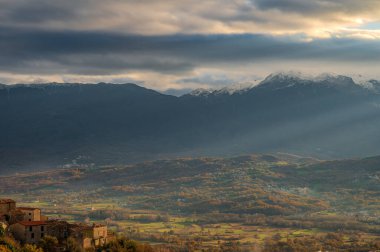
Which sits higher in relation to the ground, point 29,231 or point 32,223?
point 32,223

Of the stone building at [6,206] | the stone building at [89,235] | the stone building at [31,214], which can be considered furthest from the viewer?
the stone building at [31,214]

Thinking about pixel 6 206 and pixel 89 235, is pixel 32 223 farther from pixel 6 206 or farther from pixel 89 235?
pixel 6 206

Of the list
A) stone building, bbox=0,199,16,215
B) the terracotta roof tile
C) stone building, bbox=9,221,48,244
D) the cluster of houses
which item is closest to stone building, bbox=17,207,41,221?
stone building, bbox=0,199,16,215

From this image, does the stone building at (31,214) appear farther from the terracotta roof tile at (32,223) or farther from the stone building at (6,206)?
the terracotta roof tile at (32,223)

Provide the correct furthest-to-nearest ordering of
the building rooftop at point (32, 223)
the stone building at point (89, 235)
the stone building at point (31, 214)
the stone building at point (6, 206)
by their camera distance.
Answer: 1. the stone building at point (31, 214)
2. the stone building at point (6, 206)
3. the building rooftop at point (32, 223)
4. the stone building at point (89, 235)

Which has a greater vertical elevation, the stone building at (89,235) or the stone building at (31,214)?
the stone building at (31,214)

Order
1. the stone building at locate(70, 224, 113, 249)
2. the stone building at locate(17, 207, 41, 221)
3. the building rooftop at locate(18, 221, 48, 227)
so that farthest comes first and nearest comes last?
the stone building at locate(17, 207, 41, 221), the building rooftop at locate(18, 221, 48, 227), the stone building at locate(70, 224, 113, 249)

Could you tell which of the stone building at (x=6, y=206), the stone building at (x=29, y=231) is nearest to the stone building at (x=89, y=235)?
the stone building at (x=29, y=231)

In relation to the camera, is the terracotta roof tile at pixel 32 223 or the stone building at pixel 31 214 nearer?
the terracotta roof tile at pixel 32 223

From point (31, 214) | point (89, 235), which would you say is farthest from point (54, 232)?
point (31, 214)

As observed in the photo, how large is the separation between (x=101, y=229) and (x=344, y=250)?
8930cm

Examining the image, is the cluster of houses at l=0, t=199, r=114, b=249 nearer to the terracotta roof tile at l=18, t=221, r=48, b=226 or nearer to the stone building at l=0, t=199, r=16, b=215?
the terracotta roof tile at l=18, t=221, r=48, b=226

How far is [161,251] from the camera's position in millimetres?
173375

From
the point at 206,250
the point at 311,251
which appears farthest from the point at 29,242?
the point at 311,251
